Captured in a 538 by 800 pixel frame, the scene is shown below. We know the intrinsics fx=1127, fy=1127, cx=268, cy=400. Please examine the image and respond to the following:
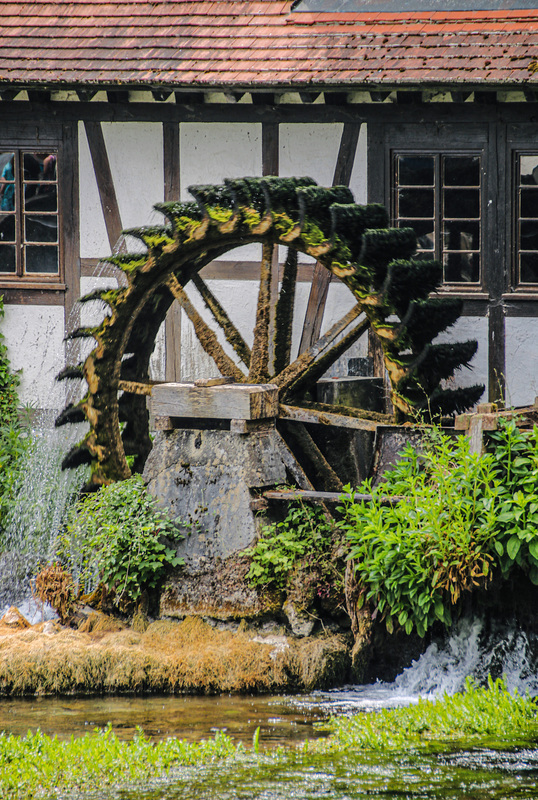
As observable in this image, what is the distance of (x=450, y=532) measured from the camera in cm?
624

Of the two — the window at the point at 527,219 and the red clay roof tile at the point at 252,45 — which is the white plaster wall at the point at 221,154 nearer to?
the red clay roof tile at the point at 252,45

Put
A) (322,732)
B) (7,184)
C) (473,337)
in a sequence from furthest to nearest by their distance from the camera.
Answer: (7,184) < (473,337) < (322,732)

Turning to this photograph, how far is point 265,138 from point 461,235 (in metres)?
1.85

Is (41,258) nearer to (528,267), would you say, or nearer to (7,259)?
(7,259)

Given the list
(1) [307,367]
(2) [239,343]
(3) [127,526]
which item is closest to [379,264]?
(1) [307,367]

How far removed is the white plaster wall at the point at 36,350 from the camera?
10.1 m

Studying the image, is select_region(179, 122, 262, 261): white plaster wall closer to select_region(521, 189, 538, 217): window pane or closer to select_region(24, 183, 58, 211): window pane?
select_region(24, 183, 58, 211): window pane

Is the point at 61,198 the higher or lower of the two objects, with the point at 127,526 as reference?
higher

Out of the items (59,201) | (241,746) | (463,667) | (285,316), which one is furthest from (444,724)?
(59,201)

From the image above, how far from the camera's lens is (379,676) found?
6.96 meters

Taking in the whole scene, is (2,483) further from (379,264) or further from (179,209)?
(379,264)

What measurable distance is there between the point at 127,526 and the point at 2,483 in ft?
6.34

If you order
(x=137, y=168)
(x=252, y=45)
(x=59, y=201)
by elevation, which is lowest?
(x=59, y=201)

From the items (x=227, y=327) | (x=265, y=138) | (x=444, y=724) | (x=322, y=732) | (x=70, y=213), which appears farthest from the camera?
(x=70, y=213)
